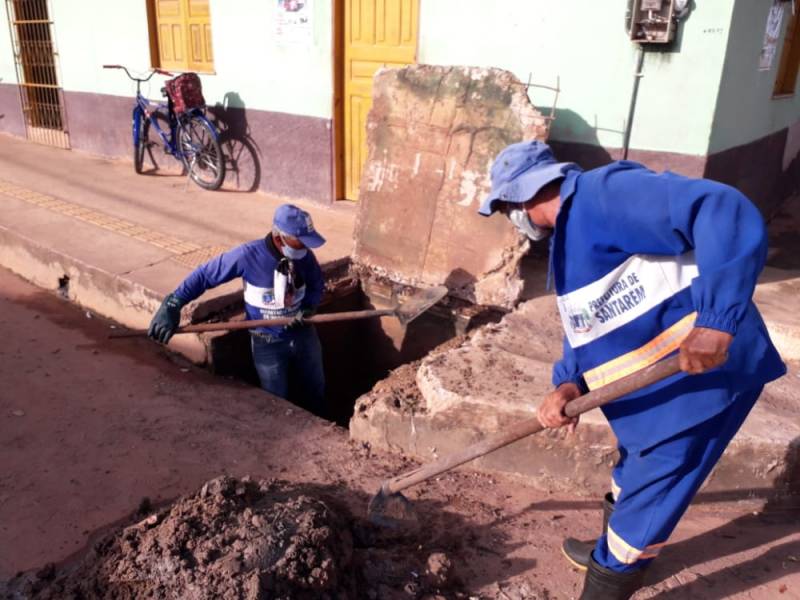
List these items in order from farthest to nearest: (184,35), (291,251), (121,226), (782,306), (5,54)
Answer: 1. (5,54)
2. (184,35)
3. (121,226)
4. (782,306)
5. (291,251)

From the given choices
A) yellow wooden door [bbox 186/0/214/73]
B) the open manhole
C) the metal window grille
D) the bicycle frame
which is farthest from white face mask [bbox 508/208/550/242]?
the metal window grille

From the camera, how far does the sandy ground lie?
108 inches

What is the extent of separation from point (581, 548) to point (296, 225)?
2342 millimetres

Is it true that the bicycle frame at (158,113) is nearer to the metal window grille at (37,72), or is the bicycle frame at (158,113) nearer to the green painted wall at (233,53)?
the green painted wall at (233,53)

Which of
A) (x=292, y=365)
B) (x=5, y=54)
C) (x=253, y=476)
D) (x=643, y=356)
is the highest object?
(x=5, y=54)

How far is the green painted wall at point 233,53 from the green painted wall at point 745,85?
11.6 feet

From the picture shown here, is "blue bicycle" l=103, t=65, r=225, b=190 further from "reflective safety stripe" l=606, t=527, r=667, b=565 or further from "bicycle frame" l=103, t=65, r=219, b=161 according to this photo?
"reflective safety stripe" l=606, t=527, r=667, b=565

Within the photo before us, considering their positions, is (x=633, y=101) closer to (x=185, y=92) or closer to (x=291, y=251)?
(x=291, y=251)

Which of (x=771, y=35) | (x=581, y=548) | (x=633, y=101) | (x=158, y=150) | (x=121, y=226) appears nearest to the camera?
(x=581, y=548)

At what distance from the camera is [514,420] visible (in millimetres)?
3227

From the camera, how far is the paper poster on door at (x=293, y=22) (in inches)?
254

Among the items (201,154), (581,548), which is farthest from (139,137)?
(581,548)

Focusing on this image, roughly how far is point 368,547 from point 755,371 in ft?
5.38

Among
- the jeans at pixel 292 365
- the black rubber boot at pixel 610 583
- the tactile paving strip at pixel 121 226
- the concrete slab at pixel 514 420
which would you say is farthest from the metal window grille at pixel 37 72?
the black rubber boot at pixel 610 583
